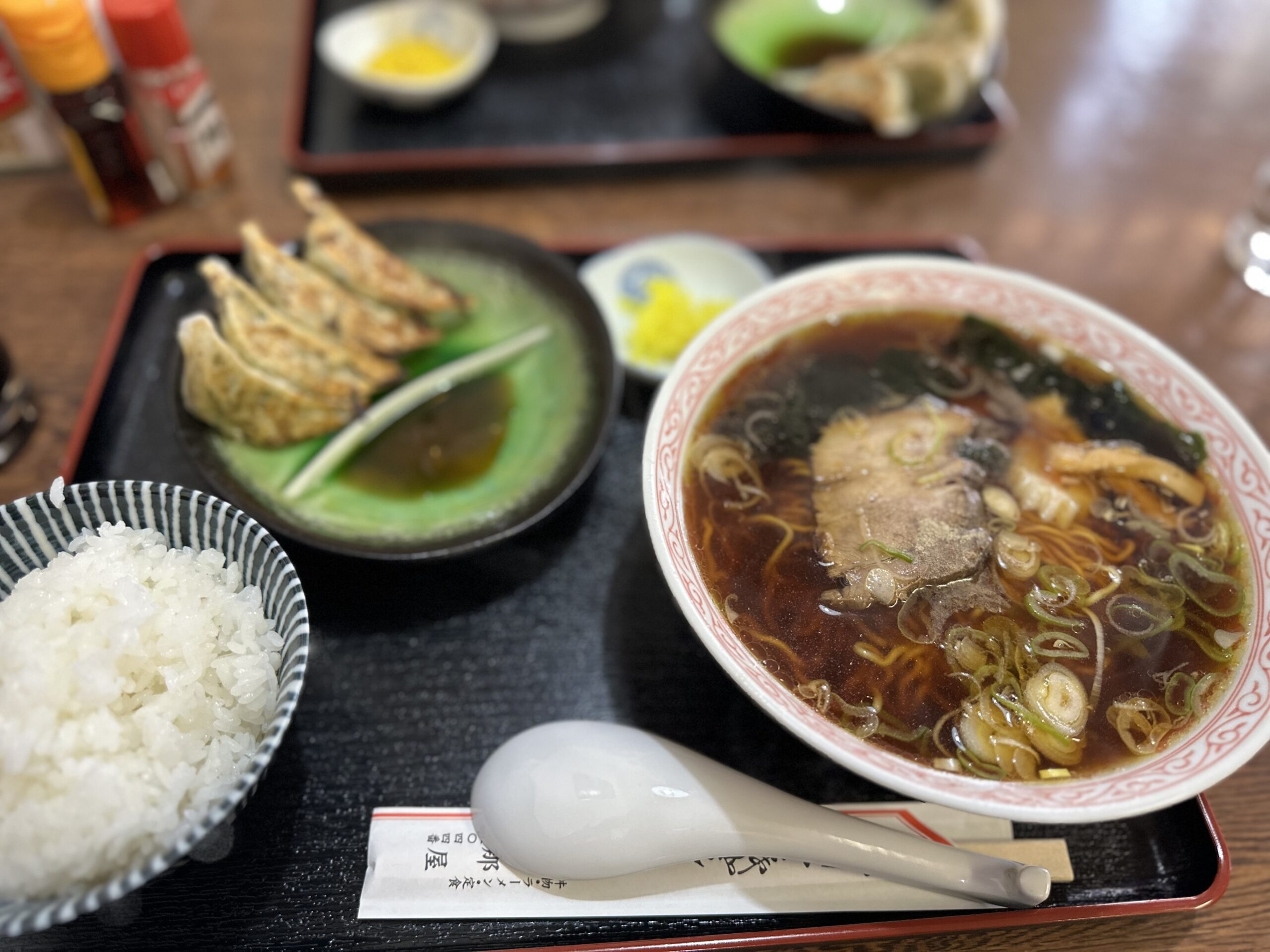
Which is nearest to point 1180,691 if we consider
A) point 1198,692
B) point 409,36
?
point 1198,692

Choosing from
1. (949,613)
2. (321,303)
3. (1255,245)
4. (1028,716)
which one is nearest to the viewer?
(1028,716)

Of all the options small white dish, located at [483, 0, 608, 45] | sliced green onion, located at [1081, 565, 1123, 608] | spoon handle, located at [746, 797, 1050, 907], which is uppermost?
small white dish, located at [483, 0, 608, 45]

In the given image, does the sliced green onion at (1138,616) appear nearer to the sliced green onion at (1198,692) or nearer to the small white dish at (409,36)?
the sliced green onion at (1198,692)

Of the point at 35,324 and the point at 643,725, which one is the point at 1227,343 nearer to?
the point at 643,725

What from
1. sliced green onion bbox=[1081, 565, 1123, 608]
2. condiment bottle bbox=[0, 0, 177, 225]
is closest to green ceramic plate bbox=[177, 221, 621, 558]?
condiment bottle bbox=[0, 0, 177, 225]

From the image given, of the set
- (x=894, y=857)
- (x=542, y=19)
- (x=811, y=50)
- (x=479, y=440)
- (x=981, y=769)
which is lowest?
(x=894, y=857)

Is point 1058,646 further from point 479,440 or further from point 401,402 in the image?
point 401,402

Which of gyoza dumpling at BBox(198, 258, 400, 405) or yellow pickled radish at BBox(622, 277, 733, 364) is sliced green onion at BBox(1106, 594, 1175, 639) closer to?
yellow pickled radish at BBox(622, 277, 733, 364)

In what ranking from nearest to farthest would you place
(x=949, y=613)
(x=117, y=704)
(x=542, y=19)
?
(x=117, y=704) < (x=949, y=613) < (x=542, y=19)
